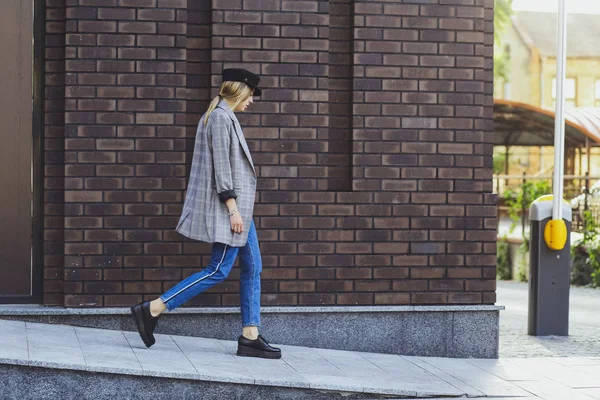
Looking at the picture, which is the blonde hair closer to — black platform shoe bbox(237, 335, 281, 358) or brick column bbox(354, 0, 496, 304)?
brick column bbox(354, 0, 496, 304)

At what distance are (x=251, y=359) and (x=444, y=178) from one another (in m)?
1.96

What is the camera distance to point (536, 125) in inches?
776

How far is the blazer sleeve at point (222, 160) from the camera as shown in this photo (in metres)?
6.02

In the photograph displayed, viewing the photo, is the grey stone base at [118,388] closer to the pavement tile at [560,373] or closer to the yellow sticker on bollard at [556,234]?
the pavement tile at [560,373]

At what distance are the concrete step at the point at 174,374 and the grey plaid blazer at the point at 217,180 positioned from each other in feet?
2.49

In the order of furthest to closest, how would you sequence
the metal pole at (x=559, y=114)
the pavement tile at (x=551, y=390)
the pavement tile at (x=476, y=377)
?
the metal pole at (x=559, y=114)
the pavement tile at (x=476, y=377)
the pavement tile at (x=551, y=390)

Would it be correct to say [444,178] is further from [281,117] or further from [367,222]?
[281,117]

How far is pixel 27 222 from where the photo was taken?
696 cm

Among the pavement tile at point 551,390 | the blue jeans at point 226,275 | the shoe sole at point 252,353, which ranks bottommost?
the pavement tile at point 551,390

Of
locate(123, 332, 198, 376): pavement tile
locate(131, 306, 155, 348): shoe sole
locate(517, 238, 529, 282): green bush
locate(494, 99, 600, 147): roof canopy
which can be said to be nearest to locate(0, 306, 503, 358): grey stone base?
locate(123, 332, 198, 376): pavement tile

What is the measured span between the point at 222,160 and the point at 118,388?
1.46 m

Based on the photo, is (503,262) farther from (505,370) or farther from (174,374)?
(174,374)

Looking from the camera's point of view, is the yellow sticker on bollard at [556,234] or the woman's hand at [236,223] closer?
the woman's hand at [236,223]

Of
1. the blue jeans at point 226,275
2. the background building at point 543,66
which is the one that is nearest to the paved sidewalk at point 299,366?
the blue jeans at point 226,275
